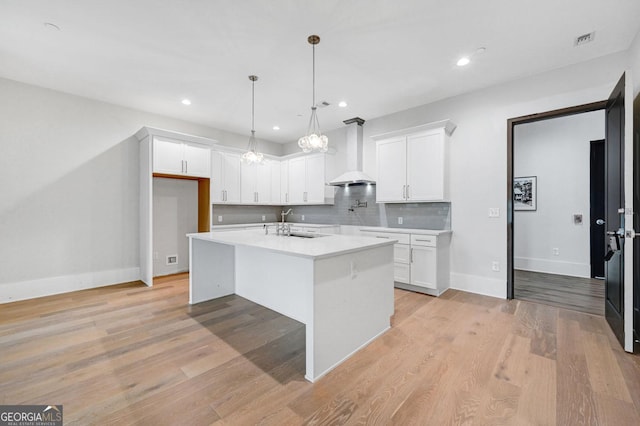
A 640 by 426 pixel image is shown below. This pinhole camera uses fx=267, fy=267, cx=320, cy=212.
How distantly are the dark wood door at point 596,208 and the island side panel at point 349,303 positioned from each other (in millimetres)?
4101

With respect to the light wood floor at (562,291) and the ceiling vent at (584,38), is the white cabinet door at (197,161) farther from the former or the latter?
the light wood floor at (562,291)

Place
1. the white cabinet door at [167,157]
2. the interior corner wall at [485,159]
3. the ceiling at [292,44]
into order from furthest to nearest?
1. the white cabinet door at [167,157]
2. the interior corner wall at [485,159]
3. the ceiling at [292,44]

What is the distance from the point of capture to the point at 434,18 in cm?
235

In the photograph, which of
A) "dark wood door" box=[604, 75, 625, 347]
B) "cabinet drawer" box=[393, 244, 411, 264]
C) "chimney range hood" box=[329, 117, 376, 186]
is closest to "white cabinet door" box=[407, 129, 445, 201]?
"cabinet drawer" box=[393, 244, 411, 264]

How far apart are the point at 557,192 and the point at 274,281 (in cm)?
509

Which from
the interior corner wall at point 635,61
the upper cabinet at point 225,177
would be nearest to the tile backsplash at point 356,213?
the upper cabinet at point 225,177

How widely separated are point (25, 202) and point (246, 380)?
3.99 m

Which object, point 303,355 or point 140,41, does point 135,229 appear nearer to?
point 140,41

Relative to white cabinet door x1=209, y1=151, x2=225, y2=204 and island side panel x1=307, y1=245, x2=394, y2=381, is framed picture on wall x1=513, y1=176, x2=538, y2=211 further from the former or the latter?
white cabinet door x1=209, y1=151, x2=225, y2=204

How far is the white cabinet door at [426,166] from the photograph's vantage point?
150 inches

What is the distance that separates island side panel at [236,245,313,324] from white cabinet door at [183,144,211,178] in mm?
1883

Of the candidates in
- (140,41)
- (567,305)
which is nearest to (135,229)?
(140,41)

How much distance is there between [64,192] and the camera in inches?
149

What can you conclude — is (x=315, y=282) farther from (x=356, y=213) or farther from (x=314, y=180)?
(x=314, y=180)
